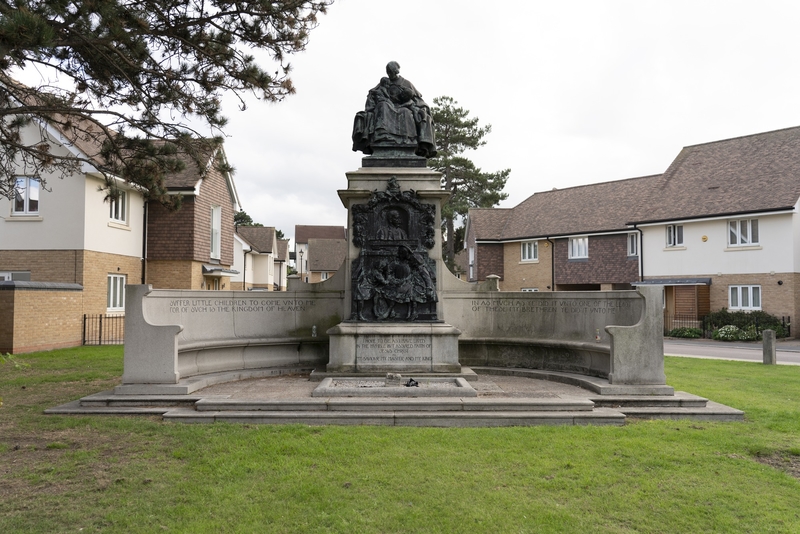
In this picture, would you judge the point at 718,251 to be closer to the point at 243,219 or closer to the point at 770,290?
the point at 770,290

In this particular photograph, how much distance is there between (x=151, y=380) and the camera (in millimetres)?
9023

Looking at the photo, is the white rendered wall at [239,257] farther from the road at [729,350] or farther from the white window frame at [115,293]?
the road at [729,350]

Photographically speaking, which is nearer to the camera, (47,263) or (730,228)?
(47,263)

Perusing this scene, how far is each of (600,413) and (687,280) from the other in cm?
2481

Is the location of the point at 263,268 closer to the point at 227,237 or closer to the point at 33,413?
the point at 227,237

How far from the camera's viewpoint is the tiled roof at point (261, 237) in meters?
47.1

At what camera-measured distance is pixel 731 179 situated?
30.4m

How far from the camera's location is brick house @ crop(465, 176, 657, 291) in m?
34.4

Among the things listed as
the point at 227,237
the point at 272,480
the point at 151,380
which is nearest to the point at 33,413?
the point at 151,380

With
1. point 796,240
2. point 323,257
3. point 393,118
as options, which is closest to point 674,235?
point 796,240

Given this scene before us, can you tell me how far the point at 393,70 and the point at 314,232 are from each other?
287ft

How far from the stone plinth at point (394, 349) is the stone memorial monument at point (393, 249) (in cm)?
2

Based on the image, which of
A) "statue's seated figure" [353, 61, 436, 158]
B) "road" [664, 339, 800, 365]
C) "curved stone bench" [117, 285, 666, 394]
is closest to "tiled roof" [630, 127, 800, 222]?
"road" [664, 339, 800, 365]

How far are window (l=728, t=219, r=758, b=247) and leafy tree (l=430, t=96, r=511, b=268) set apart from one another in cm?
1965
